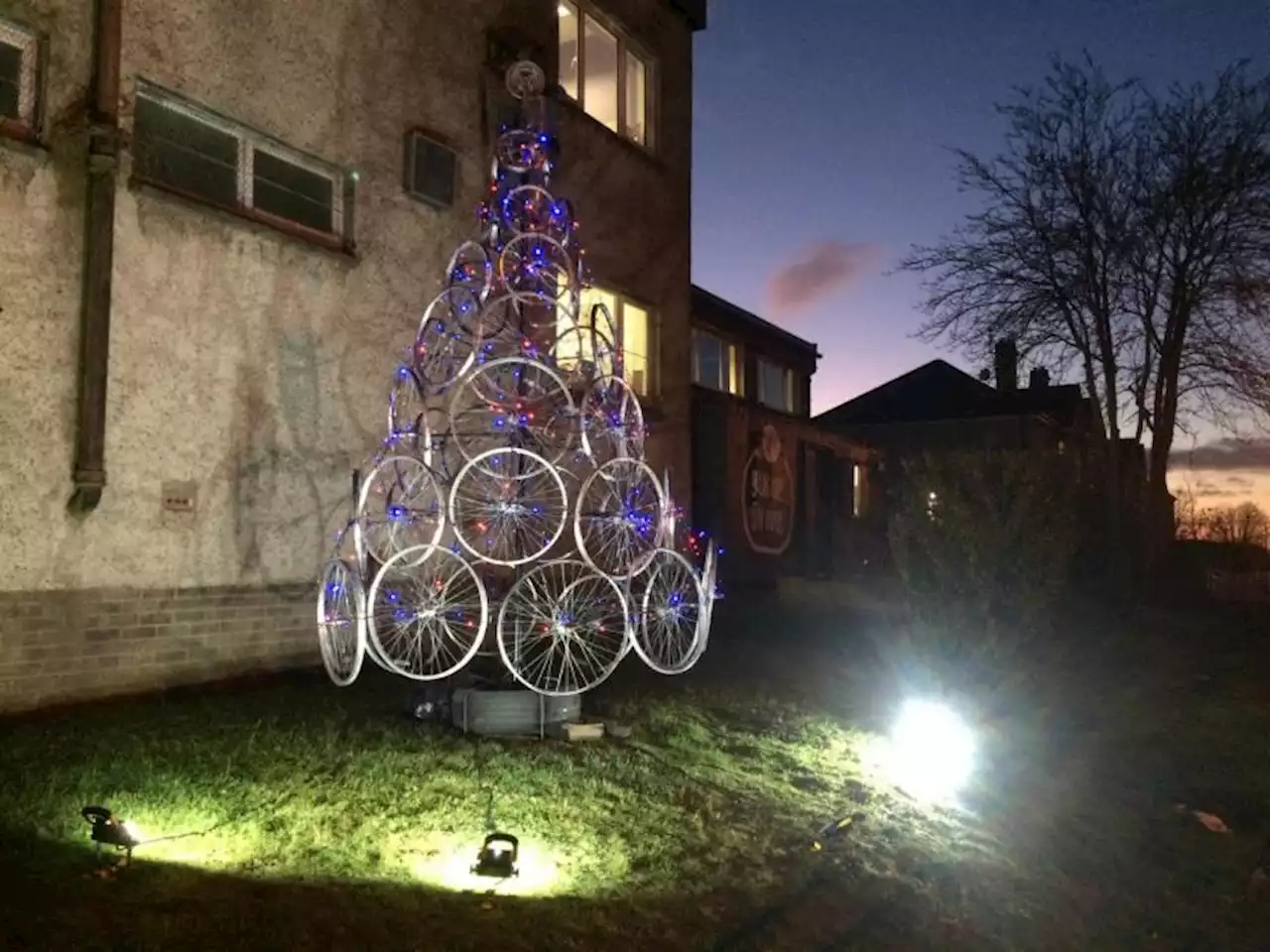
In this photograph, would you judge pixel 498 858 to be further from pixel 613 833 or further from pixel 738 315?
pixel 738 315

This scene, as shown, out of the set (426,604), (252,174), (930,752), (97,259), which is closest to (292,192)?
(252,174)

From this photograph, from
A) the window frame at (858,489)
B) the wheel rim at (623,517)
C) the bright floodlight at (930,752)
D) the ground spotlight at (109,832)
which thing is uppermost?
the window frame at (858,489)

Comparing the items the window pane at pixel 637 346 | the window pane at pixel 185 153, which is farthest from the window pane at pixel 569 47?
the window pane at pixel 185 153

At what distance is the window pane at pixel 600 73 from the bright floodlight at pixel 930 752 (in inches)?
316

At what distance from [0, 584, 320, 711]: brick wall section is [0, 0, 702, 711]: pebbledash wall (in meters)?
0.01

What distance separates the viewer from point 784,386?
23.3 meters

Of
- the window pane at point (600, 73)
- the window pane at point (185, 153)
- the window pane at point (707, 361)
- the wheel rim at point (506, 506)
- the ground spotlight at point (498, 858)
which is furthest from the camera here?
the window pane at point (707, 361)

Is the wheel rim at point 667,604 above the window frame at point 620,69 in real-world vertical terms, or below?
below

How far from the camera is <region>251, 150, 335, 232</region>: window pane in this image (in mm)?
8758

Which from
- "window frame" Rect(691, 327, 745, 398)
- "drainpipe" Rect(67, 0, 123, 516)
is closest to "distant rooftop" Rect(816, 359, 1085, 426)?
"window frame" Rect(691, 327, 745, 398)

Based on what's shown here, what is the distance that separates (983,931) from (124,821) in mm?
4219

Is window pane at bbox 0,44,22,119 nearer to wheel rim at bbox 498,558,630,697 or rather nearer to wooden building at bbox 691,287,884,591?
wheel rim at bbox 498,558,630,697

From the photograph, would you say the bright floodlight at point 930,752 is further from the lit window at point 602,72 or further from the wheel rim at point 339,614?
the lit window at point 602,72

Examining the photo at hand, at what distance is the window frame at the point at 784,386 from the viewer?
868 inches
